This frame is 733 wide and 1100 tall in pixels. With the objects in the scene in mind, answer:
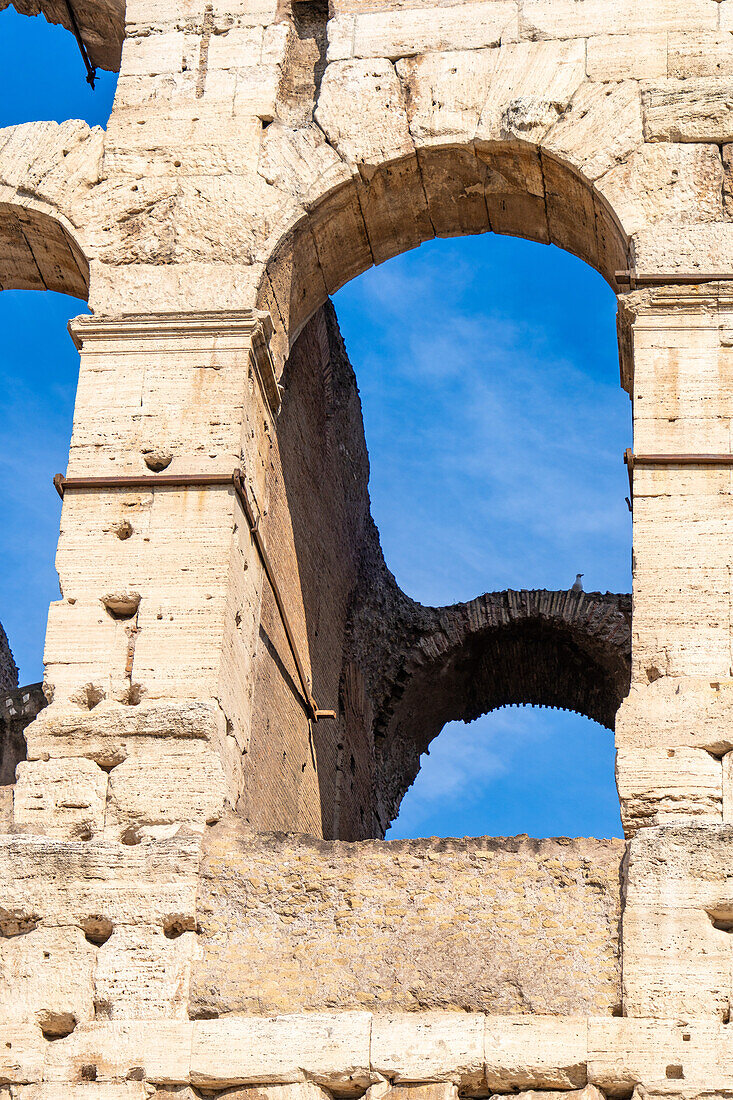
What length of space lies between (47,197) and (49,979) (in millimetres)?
4788

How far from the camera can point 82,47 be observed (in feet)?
41.7

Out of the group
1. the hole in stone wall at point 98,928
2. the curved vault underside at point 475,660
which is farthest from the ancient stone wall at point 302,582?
the curved vault underside at point 475,660

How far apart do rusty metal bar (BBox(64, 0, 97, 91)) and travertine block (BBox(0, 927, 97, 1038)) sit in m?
7.38

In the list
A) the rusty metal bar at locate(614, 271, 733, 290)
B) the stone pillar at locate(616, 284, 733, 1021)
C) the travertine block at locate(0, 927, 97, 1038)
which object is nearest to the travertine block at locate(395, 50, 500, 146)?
the rusty metal bar at locate(614, 271, 733, 290)

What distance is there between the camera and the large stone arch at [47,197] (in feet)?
33.3

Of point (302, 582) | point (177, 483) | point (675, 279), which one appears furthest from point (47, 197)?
point (675, 279)

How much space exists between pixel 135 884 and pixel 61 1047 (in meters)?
0.79

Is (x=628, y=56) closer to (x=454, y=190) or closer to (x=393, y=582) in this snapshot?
(x=454, y=190)

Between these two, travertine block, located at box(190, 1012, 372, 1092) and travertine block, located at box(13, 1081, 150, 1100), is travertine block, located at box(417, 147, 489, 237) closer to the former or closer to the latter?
travertine block, located at box(190, 1012, 372, 1092)

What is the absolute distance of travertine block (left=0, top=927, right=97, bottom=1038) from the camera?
24.7 ft

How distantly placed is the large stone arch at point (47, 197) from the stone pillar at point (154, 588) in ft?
3.11

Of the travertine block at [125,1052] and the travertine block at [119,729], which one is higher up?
the travertine block at [119,729]

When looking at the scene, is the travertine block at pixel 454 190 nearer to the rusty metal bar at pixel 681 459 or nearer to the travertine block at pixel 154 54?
the travertine block at pixel 154 54

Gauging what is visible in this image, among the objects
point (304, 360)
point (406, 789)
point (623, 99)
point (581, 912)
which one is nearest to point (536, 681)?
point (406, 789)
